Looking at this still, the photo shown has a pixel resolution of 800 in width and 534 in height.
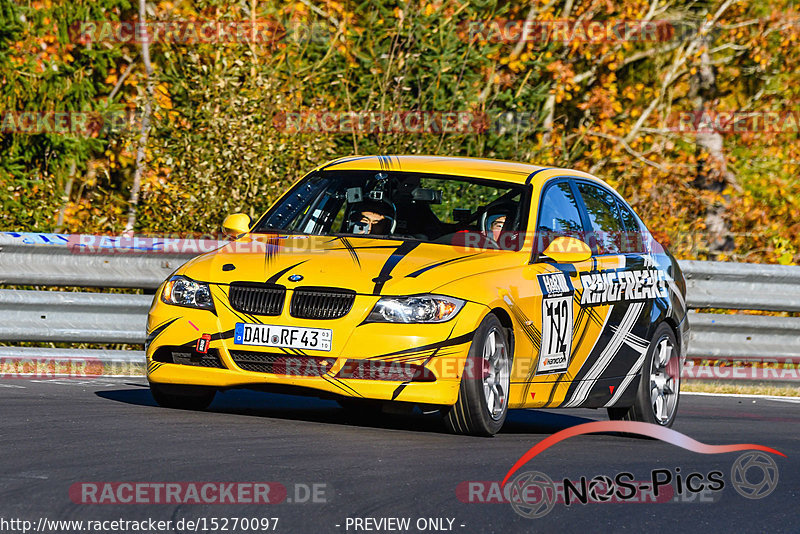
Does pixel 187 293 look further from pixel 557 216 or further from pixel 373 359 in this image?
pixel 557 216

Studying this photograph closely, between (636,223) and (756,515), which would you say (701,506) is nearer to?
(756,515)

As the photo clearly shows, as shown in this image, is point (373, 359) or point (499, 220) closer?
point (373, 359)

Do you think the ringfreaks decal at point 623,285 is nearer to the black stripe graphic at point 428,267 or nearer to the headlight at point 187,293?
the black stripe graphic at point 428,267

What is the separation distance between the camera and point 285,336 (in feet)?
24.8

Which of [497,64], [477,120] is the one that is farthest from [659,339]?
[497,64]

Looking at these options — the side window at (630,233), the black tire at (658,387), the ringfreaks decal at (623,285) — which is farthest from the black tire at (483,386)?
the side window at (630,233)

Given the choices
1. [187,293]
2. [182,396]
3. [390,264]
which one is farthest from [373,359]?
[182,396]

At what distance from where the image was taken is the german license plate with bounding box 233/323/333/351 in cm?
750

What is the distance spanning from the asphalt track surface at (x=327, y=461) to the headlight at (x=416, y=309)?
0.63 meters

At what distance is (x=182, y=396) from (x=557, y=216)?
2.57 meters

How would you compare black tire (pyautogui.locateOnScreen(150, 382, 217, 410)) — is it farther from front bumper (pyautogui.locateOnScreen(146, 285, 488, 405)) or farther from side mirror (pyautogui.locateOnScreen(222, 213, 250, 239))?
side mirror (pyautogui.locateOnScreen(222, 213, 250, 239))

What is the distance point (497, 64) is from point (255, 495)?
1639cm

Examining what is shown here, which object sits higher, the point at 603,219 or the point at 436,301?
the point at 603,219

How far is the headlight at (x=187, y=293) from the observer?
25.6 ft
